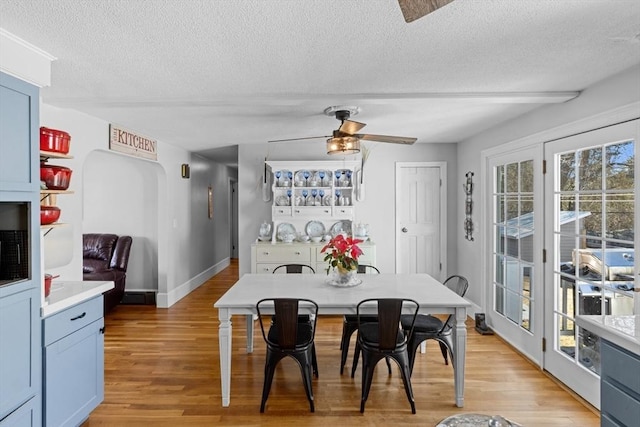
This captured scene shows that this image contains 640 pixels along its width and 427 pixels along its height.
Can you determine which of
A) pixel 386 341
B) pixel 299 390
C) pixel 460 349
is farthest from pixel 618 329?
pixel 299 390

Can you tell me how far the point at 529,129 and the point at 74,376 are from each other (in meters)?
4.04

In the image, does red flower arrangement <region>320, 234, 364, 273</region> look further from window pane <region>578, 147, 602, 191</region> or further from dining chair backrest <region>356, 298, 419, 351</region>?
window pane <region>578, 147, 602, 191</region>

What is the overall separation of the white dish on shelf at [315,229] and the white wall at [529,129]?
192 centimetres

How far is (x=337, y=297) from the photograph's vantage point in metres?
2.78

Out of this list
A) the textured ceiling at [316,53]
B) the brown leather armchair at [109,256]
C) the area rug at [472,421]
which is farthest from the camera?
the brown leather armchair at [109,256]

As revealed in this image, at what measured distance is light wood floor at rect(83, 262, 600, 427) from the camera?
254 cm

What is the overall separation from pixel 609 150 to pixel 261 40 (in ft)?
7.88

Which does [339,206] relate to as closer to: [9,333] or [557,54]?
[557,54]

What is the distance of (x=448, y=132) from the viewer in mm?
4473

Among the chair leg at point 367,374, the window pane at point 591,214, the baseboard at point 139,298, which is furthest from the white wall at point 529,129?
the baseboard at point 139,298

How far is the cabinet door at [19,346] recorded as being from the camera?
1.84m

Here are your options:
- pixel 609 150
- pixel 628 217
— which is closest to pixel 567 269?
pixel 628 217

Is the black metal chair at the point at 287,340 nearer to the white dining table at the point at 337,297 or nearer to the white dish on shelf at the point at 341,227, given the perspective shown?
the white dining table at the point at 337,297

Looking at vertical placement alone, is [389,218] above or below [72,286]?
above
